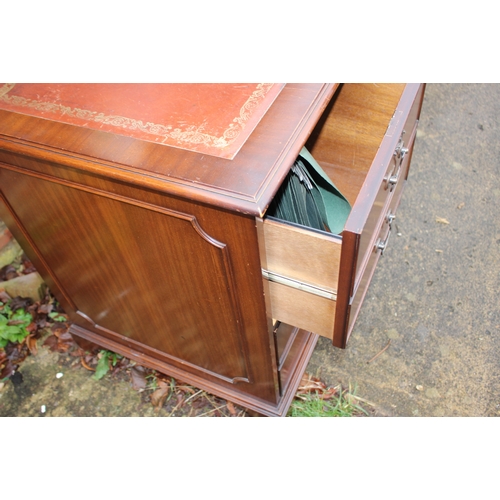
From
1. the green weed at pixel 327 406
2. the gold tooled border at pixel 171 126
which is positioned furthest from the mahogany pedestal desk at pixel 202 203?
the green weed at pixel 327 406

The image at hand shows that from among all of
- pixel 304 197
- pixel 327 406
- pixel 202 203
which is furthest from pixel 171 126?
pixel 327 406

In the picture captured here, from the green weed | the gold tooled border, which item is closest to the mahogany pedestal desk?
the gold tooled border

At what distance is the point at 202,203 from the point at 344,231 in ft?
0.69

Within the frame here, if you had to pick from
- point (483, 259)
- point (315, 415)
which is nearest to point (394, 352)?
point (315, 415)

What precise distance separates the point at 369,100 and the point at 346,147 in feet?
0.39

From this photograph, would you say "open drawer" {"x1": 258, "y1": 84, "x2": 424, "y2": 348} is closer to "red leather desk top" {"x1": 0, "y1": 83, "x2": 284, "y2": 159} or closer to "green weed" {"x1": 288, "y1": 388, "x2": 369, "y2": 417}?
"red leather desk top" {"x1": 0, "y1": 83, "x2": 284, "y2": 159}

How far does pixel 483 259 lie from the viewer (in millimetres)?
1627

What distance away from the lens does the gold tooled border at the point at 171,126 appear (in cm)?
Answer: 79

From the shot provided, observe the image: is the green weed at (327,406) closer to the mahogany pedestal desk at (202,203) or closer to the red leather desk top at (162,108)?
the mahogany pedestal desk at (202,203)

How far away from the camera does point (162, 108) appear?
85cm

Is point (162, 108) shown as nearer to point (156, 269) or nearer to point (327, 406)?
point (156, 269)

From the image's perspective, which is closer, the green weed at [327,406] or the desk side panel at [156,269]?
the desk side panel at [156,269]

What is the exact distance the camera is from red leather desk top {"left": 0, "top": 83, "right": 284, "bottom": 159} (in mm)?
801

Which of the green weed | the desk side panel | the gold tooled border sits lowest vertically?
the green weed
